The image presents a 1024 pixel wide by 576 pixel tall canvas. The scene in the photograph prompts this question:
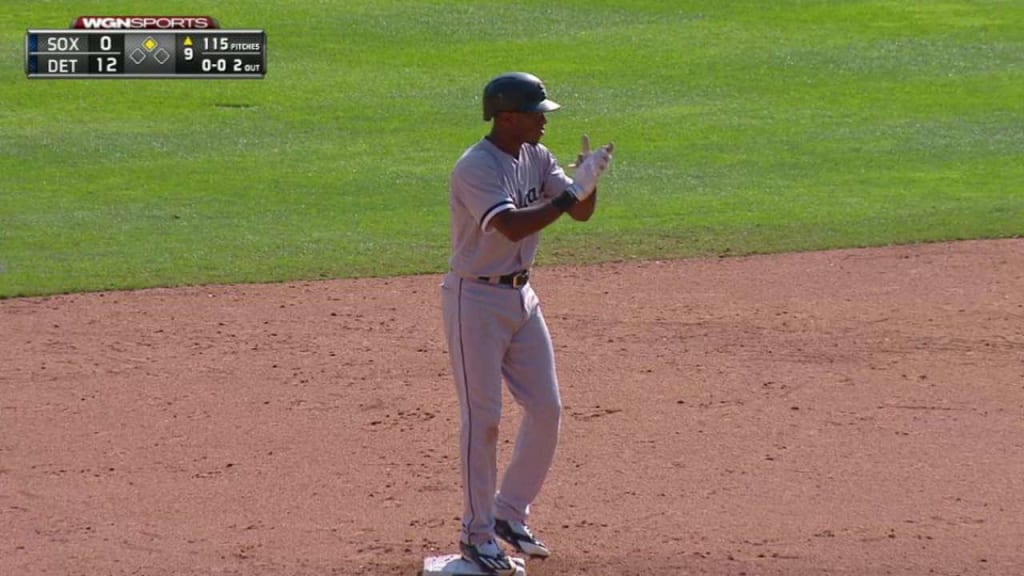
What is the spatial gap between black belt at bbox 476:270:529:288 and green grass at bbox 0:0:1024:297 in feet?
18.0

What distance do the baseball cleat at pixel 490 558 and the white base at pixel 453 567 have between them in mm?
19

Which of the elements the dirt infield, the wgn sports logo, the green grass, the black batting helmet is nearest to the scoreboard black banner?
the green grass

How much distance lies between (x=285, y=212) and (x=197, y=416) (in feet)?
17.2

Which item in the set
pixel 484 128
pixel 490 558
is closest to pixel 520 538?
pixel 490 558

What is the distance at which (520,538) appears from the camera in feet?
21.2

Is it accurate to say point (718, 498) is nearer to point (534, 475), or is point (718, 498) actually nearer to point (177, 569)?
point (534, 475)

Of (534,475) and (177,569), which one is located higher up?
(534,475)

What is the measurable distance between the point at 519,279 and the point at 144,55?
477 inches

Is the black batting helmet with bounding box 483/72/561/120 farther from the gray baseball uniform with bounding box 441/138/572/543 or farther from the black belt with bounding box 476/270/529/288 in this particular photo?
the black belt with bounding box 476/270/529/288

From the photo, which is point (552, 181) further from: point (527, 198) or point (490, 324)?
point (490, 324)

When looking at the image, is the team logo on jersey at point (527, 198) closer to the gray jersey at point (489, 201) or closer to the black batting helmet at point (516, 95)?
the gray jersey at point (489, 201)

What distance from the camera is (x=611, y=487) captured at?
24.2ft

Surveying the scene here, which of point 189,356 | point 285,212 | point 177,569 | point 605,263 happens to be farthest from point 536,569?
point 285,212

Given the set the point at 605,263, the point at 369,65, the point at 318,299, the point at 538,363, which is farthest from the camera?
the point at 369,65
